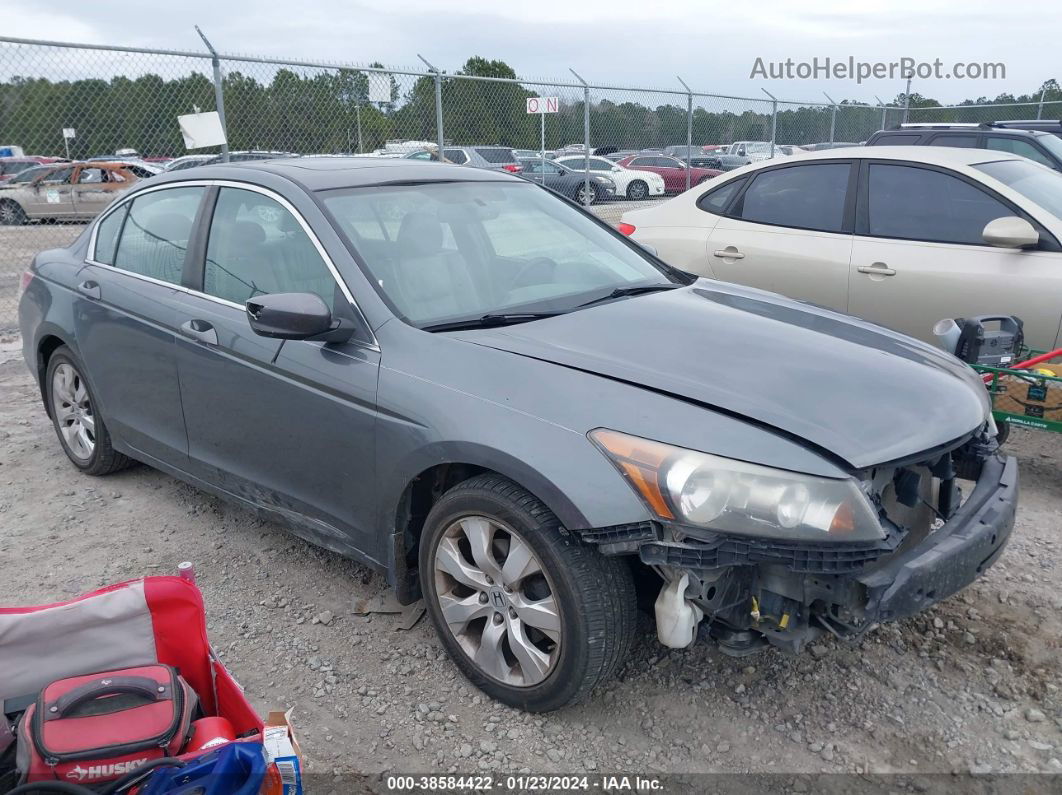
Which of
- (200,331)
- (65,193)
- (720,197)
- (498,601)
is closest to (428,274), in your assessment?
(200,331)

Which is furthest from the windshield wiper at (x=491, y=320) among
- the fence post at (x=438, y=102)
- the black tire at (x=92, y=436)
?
the fence post at (x=438, y=102)

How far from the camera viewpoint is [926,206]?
5.27m

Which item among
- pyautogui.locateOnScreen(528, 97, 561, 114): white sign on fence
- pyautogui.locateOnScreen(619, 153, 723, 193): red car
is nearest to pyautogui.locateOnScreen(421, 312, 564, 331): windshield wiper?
pyautogui.locateOnScreen(528, 97, 561, 114): white sign on fence

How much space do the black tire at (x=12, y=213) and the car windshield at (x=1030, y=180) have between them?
58.7 feet

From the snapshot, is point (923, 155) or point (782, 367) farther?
point (923, 155)

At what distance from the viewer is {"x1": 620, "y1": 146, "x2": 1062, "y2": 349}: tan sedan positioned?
4.76m

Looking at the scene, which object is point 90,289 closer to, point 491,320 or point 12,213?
point 491,320

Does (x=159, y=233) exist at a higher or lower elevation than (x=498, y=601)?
higher

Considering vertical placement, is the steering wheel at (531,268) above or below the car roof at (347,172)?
below

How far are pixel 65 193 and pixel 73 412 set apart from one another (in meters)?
14.7

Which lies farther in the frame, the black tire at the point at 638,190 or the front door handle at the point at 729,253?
the black tire at the point at 638,190

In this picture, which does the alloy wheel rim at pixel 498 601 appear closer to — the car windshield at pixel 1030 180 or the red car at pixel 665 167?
the car windshield at pixel 1030 180

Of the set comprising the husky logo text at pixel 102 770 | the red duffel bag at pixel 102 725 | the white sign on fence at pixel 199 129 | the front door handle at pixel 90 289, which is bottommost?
the husky logo text at pixel 102 770

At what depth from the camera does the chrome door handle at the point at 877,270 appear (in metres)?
5.18
